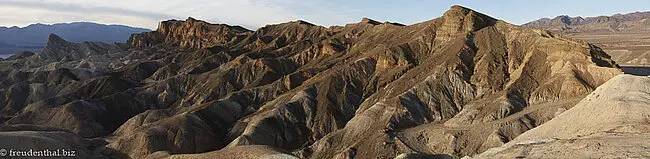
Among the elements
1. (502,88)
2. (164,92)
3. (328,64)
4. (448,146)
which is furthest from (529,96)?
(164,92)

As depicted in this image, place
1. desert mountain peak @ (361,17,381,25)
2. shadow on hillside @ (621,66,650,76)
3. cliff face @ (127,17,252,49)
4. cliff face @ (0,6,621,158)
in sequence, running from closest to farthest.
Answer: cliff face @ (0,6,621,158)
shadow on hillside @ (621,66,650,76)
desert mountain peak @ (361,17,381,25)
cliff face @ (127,17,252,49)

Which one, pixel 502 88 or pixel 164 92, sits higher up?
pixel 502 88

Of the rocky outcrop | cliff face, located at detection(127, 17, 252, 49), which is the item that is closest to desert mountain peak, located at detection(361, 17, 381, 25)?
cliff face, located at detection(127, 17, 252, 49)

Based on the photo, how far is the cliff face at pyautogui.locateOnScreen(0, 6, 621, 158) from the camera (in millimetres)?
52125

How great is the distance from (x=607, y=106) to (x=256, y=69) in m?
59.0

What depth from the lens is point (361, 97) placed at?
67250 mm

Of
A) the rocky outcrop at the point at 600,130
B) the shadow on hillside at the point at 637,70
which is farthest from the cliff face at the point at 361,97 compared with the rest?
the shadow on hillside at the point at 637,70

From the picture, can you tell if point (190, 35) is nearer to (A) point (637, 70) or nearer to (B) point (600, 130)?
(A) point (637, 70)

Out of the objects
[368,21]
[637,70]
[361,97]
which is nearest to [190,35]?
[368,21]

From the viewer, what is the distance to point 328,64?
80062mm

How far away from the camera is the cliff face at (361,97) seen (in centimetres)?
5212

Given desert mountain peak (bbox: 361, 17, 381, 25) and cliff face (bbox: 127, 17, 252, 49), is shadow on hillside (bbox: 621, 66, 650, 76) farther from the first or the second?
cliff face (bbox: 127, 17, 252, 49)

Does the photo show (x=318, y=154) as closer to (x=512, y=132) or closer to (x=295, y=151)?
(x=295, y=151)

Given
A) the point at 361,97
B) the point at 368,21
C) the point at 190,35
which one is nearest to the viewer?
the point at 361,97
